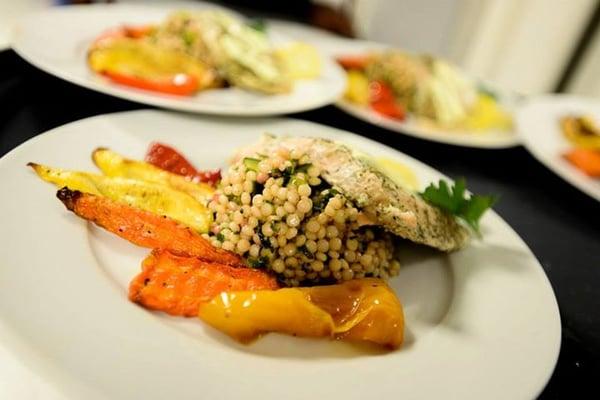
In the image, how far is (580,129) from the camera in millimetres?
2848

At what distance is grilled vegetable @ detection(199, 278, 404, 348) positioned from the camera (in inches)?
49.1

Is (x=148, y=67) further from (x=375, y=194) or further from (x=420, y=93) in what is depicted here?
(x=420, y=93)

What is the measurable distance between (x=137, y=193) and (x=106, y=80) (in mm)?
819

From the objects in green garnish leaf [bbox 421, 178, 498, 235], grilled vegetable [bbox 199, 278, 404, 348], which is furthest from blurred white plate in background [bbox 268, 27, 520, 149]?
grilled vegetable [bbox 199, 278, 404, 348]

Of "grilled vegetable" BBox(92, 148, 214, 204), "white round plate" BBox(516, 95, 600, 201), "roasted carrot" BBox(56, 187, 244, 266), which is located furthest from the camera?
"white round plate" BBox(516, 95, 600, 201)

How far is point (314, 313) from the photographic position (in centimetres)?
131

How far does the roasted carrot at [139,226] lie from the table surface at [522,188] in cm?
65

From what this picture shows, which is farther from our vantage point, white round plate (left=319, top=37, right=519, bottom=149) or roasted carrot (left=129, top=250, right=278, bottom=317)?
white round plate (left=319, top=37, right=519, bottom=149)

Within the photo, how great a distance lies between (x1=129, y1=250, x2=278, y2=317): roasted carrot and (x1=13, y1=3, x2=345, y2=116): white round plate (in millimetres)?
846

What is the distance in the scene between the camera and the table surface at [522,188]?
1.70 m

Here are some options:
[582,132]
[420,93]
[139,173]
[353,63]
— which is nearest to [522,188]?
[582,132]

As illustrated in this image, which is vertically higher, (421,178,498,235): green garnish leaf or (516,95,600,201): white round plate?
(421,178,498,235): green garnish leaf

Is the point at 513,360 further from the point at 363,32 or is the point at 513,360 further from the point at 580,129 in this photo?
the point at 363,32

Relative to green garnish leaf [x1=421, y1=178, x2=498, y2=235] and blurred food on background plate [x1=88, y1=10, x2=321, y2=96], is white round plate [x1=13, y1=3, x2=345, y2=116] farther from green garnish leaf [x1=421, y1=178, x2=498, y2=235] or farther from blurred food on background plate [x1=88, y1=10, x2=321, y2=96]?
green garnish leaf [x1=421, y1=178, x2=498, y2=235]
